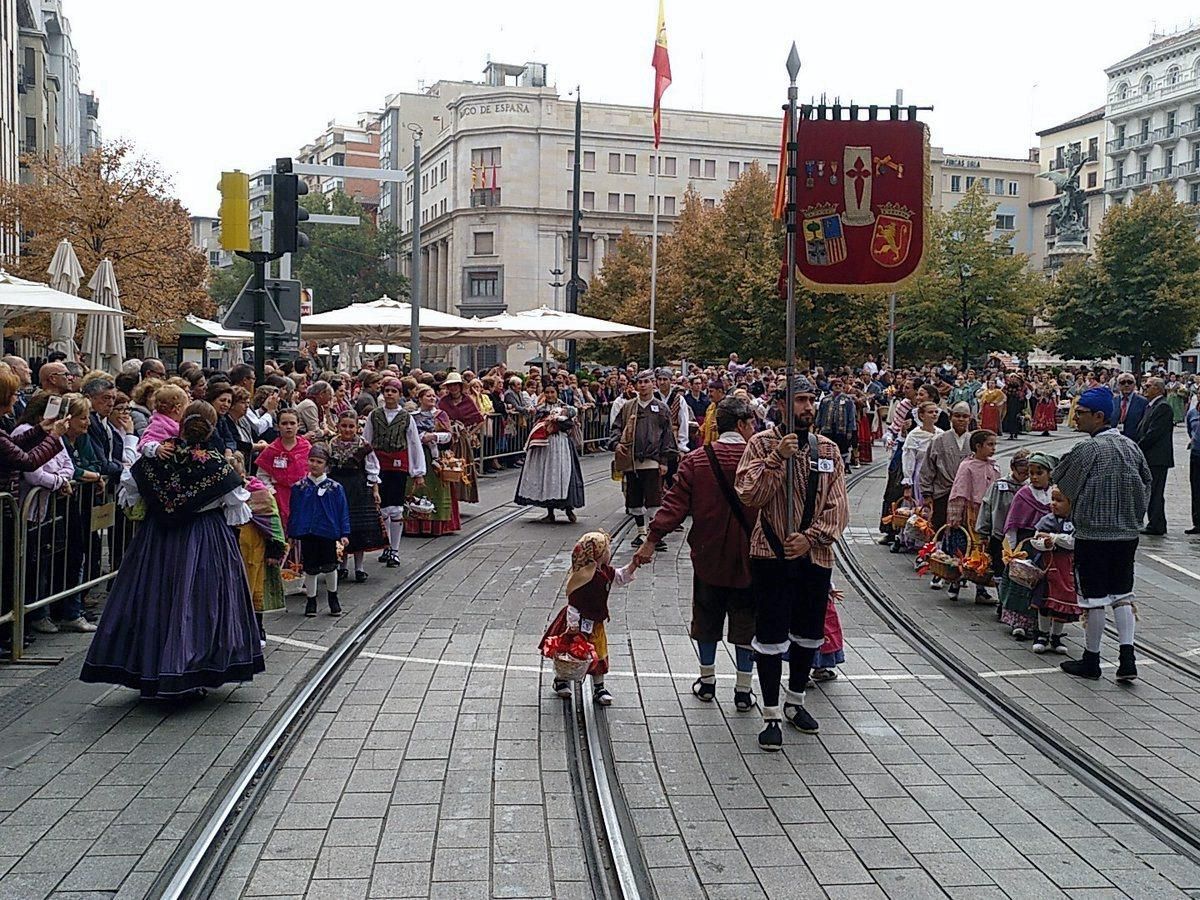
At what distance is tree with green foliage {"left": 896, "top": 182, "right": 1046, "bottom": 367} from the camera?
44250mm

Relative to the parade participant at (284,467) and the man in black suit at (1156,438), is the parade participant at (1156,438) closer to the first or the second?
the man in black suit at (1156,438)

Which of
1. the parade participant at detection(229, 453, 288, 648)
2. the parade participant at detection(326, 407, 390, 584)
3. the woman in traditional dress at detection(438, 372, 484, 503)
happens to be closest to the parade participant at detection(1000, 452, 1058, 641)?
the parade participant at detection(326, 407, 390, 584)

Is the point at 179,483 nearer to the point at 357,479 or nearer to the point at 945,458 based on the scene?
the point at 357,479

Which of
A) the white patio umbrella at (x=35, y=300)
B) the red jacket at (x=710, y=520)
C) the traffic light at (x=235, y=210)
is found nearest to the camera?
the red jacket at (x=710, y=520)

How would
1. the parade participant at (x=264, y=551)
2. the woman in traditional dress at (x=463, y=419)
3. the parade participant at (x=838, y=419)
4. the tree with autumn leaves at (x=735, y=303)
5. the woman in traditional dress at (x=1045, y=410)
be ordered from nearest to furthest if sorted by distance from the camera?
the parade participant at (x=264, y=551) < the woman in traditional dress at (x=463, y=419) < the parade participant at (x=838, y=419) < the woman in traditional dress at (x=1045, y=410) < the tree with autumn leaves at (x=735, y=303)

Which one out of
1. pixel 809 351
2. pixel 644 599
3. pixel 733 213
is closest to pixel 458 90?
pixel 733 213

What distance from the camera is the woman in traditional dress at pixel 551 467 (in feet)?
53.0

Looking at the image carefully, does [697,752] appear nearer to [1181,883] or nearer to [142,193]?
[1181,883]

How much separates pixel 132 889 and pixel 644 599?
676 centimetres

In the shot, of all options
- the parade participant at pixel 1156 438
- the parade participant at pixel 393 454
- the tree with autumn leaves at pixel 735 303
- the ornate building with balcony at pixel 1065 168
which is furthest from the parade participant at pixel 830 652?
the ornate building with balcony at pixel 1065 168

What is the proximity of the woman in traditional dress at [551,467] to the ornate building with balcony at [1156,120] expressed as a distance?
76.9 m

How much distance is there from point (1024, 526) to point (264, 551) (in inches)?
229

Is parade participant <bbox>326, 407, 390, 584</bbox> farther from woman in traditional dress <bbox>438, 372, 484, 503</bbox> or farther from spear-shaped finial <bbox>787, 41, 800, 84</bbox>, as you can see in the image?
spear-shaped finial <bbox>787, 41, 800, 84</bbox>

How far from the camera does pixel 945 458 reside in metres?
12.6
